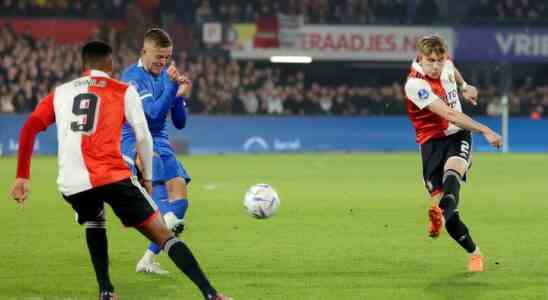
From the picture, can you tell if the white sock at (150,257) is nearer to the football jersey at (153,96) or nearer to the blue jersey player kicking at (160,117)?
A: the blue jersey player kicking at (160,117)

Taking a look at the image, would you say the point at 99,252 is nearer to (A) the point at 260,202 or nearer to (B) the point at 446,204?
(A) the point at 260,202

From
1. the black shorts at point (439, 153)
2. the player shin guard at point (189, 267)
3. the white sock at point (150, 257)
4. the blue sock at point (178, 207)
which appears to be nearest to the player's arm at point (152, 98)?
the blue sock at point (178, 207)

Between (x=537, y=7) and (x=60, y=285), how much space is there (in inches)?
1331

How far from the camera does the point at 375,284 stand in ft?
29.8

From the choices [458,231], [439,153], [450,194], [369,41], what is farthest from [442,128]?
[369,41]

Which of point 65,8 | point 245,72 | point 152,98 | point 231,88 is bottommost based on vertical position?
point 231,88

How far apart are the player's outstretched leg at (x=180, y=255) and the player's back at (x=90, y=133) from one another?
1.33ft

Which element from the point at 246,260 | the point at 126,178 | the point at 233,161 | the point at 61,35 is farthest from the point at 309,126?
the point at 126,178

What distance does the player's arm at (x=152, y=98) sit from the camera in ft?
29.5

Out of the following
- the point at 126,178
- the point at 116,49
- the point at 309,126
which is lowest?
the point at 309,126

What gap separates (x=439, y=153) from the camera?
10148 millimetres

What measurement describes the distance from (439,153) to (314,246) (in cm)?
220

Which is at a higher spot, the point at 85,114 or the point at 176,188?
the point at 85,114

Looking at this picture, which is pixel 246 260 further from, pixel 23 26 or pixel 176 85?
pixel 23 26
